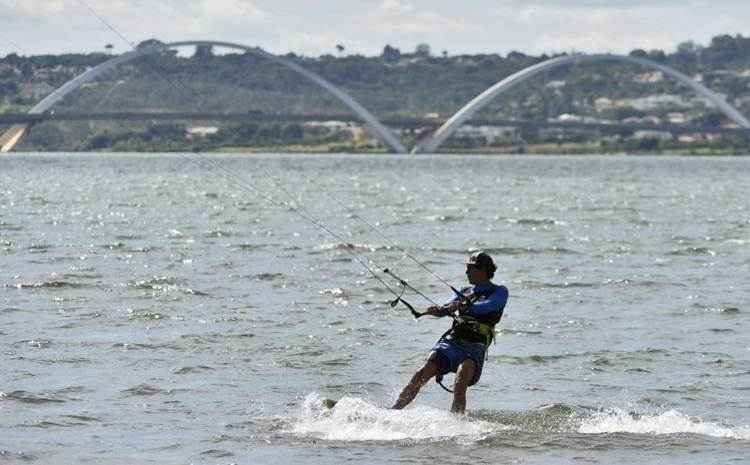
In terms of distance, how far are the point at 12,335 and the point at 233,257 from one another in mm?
12793

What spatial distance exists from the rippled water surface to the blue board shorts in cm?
48

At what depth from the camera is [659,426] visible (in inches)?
567

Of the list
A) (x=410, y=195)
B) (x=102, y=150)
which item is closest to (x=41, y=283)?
(x=410, y=195)

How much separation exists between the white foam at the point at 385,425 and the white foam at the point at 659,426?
89 cm

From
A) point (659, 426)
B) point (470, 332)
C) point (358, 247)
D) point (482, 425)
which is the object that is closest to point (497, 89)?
point (358, 247)

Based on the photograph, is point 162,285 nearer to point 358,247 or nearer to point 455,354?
point 358,247

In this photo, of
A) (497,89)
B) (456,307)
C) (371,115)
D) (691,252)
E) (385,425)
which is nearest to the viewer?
(456,307)

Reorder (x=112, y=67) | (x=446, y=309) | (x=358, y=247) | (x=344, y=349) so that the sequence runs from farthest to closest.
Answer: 1. (x=112, y=67)
2. (x=358, y=247)
3. (x=344, y=349)
4. (x=446, y=309)

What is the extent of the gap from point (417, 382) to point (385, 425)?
18.0 inches

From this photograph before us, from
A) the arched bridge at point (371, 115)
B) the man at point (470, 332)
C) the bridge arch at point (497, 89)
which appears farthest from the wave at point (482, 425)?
the bridge arch at point (497, 89)

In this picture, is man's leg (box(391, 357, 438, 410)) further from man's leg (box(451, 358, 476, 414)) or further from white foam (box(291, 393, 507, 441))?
man's leg (box(451, 358, 476, 414))

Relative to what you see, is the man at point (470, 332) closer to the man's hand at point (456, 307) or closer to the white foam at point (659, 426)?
the man's hand at point (456, 307)

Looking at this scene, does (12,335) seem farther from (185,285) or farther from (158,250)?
(158,250)

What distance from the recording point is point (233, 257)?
31859mm
